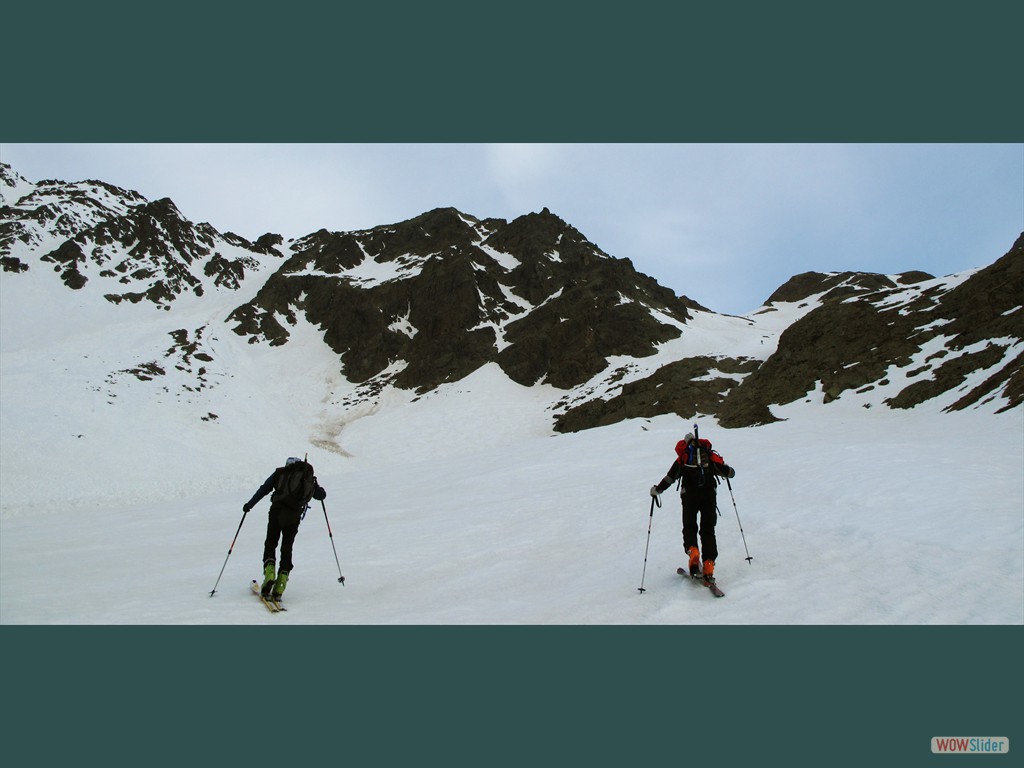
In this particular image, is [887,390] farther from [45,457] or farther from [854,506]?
[45,457]

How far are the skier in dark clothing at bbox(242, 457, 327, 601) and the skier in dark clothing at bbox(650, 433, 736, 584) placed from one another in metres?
5.56

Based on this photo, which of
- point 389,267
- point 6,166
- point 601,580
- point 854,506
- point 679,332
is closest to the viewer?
point 601,580

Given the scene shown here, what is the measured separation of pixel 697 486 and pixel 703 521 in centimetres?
53

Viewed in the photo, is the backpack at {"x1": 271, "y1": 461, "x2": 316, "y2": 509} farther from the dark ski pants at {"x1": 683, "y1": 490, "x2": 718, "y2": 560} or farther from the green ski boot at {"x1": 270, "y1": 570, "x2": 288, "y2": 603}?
the dark ski pants at {"x1": 683, "y1": 490, "x2": 718, "y2": 560}

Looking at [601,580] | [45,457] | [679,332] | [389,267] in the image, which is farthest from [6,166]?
[601,580]

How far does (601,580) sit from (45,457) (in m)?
32.8

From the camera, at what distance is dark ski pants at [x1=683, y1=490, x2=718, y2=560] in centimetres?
816

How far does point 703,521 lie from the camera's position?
332 inches

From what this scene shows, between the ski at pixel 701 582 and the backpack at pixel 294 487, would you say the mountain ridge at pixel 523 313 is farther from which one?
the backpack at pixel 294 487

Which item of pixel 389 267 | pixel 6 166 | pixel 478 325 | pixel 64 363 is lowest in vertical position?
pixel 64 363

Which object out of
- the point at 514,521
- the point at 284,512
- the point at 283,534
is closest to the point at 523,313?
the point at 514,521

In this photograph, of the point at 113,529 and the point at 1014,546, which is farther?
the point at 113,529

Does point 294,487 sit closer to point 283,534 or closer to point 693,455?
point 283,534

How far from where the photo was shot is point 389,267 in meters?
96.9
